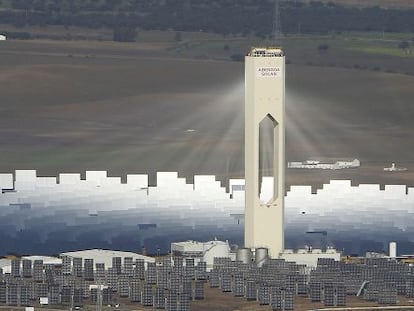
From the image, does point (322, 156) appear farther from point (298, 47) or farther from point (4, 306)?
point (4, 306)

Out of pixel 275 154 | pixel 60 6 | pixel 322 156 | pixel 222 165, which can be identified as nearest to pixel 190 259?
pixel 275 154

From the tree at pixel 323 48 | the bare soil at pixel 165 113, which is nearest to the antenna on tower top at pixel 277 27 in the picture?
the bare soil at pixel 165 113

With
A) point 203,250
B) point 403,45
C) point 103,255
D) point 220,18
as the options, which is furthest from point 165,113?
point 103,255

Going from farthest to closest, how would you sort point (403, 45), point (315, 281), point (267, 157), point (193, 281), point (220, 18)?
1. point (220, 18)
2. point (403, 45)
3. point (267, 157)
4. point (193, 281)
5. point (315, 281)

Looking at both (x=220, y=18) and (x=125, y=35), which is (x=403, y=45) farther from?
(x=125, y=35)

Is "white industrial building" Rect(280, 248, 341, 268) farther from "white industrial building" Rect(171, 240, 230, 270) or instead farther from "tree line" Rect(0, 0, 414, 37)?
"tree line" Rect(0, 0, 414, 37)

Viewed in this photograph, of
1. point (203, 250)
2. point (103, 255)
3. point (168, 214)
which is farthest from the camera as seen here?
point (168, 214)

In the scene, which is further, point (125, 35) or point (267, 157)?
point (125, 35)

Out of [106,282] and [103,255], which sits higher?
[103,255]
